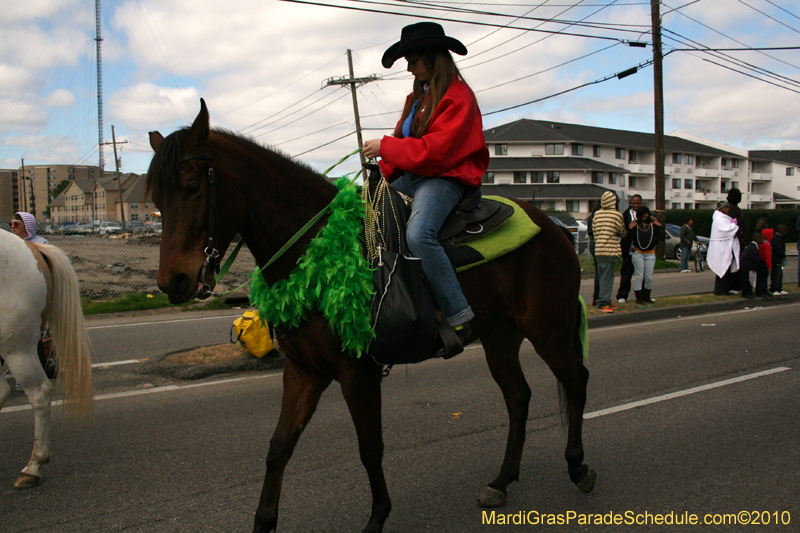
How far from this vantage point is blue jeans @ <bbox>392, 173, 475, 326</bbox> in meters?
3.08

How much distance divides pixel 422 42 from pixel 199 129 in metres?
1.33

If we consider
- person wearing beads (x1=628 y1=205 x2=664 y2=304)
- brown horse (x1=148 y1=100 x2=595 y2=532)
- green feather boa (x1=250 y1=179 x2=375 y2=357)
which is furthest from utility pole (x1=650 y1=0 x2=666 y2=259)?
green feather boa (x1=250 y1=179 x2=375 y2=357)

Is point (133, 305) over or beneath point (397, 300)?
beneath

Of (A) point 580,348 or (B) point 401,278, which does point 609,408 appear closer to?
(A) point 580,348

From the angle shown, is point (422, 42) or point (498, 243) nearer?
point (422, 42)

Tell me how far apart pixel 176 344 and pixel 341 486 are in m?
5.75

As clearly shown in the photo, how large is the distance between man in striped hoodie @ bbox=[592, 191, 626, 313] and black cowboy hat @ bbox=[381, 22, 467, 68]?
821 centimetres

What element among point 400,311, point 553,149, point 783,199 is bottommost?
point 400,311

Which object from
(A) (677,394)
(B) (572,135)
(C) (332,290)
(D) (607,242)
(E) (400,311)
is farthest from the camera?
(B) (572,135)

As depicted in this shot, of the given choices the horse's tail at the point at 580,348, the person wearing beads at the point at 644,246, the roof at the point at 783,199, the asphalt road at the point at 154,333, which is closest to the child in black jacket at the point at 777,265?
the person wearing beads at the point at 644,246

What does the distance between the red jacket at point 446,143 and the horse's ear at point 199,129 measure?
0.92 m

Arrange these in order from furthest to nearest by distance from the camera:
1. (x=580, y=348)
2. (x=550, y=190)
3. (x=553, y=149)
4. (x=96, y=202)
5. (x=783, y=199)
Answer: (x=783, y=199), (x=96, y=202), (x=553, y=149), (x=550, y=190), (x=580, y=348)

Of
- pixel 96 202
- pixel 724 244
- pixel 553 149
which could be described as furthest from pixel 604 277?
pixel 96 202

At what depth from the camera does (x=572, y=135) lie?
219 feet
